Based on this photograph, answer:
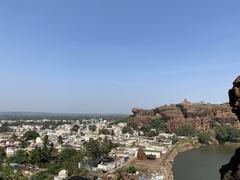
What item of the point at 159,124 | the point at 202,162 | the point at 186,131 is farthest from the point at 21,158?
the point at 159,124

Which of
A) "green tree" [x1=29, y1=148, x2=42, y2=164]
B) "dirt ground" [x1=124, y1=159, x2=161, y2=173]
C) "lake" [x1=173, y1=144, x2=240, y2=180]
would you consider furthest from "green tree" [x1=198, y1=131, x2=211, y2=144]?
"green tree" [x1=29, y1=148, x2=42, y2=164]

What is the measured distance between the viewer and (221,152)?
50.7m

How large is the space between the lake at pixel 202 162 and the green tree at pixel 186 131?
30.1 feet

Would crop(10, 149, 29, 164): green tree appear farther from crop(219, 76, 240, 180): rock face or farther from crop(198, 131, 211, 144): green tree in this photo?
crop(198, 131, 211, 144): green tree

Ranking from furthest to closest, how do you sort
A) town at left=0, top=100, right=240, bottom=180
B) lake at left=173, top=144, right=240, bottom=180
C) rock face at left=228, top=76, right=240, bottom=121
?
lake at left=173, top=144, right=240, bottom=180, town at left=0, top=100, right=240, bottom=180, rock face at left=228, top=76, right=240, bottom=121

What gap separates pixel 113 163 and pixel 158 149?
45.2 feet

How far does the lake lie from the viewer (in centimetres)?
3294

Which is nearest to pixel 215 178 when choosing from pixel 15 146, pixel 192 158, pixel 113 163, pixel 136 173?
pixel 136 173

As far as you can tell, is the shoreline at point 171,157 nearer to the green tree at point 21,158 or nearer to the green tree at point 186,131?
the green tree at point 186,131

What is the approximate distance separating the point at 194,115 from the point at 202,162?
3651 centimetres

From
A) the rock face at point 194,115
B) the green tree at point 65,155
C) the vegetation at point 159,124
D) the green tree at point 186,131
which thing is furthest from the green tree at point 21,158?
the rock face at point 194,115

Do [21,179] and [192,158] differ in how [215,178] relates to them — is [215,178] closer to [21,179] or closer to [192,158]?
[192,158]

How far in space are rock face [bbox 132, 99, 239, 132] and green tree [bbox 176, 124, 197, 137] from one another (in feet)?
11.0

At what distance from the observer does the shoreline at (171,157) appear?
106 ft
